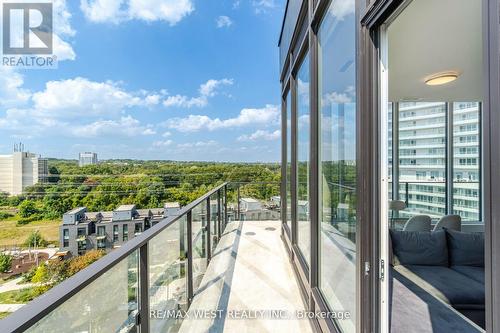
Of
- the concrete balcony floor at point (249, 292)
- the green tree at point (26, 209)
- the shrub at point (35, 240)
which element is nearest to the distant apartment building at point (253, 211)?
the concrete balcony floor at point (249, 292)

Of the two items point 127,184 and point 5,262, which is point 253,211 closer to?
point 127,184

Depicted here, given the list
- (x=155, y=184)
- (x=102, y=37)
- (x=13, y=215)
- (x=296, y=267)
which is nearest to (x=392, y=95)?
(x=296, y=267)

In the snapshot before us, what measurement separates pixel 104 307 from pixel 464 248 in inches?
133

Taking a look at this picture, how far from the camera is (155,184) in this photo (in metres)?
9.08

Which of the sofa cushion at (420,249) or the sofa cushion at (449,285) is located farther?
the sofa cushion at (420,249)

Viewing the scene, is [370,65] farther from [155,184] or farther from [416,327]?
[155,184]

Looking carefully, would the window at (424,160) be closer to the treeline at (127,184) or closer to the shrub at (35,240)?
the treeline at (127,184)

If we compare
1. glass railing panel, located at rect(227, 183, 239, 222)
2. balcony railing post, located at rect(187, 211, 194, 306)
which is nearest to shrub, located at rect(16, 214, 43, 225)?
glass railing panel, located at rect(227, 183, 239, 222)

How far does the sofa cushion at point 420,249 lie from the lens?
259 cm

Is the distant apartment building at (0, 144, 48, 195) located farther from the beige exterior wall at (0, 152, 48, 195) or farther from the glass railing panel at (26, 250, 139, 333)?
the glass railing panel at (26, 250, 139, 333)

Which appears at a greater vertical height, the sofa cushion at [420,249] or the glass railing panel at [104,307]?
the glass railing panel at [104,307]

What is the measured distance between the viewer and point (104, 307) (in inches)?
41.4

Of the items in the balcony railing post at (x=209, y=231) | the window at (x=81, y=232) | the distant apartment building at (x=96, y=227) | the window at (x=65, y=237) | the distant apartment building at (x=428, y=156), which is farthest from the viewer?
the window at (x=65, y=237)

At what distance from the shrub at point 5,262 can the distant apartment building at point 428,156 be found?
30.2 ft
